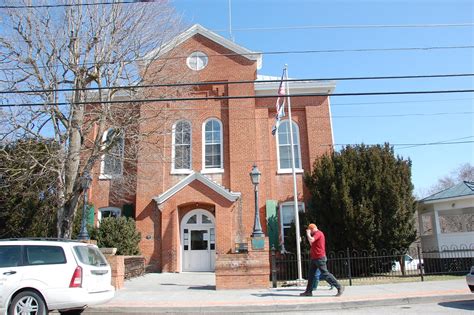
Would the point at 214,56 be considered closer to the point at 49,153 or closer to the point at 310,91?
the point at 310,91

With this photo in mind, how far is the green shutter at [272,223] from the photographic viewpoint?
70.4ft

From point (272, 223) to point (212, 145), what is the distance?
526 cm

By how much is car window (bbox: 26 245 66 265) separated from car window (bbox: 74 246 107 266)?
0.32 metres

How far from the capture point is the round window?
76.8 feet

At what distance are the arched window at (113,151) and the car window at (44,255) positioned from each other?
783 cm

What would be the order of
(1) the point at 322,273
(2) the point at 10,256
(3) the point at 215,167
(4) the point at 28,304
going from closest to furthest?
(4) the point at 28,304, (2) the point at 10,256, (1) the point at 322,273, (3) the point at 215,167

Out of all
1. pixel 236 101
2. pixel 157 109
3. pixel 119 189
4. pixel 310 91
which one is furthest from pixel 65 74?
pixel 310 91

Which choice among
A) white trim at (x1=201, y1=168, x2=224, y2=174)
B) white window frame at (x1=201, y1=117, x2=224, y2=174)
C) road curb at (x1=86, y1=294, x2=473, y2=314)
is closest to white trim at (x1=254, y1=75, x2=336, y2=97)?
white window frame at (x1=201, y1=117, x2=224, y2=174)

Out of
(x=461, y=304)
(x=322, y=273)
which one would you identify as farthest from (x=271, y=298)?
(x=461, y=304)

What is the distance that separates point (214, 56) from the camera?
925 inches

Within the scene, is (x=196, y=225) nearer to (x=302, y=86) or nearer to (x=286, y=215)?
(x=286, y=215)

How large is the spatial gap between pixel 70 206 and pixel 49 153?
2.09 m

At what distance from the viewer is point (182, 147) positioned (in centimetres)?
2275

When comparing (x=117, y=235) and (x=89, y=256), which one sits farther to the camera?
(x=117, y=235)
